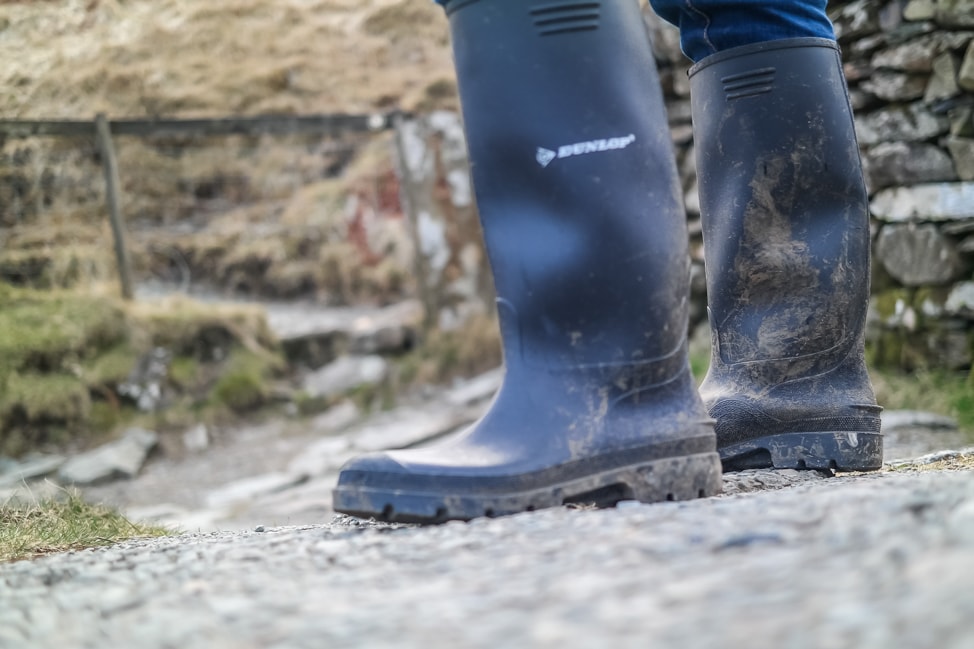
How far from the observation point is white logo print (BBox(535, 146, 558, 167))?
0.95 m

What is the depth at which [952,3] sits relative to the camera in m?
2.96

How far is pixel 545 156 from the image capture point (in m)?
0.95

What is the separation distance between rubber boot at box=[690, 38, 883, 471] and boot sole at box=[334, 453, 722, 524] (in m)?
0.34

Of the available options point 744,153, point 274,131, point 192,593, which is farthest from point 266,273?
point 192,593

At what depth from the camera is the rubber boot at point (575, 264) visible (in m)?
0.94

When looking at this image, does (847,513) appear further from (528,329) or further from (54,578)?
(54,578)

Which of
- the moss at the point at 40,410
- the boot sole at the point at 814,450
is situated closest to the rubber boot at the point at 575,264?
the boot sole at the point at 814,450

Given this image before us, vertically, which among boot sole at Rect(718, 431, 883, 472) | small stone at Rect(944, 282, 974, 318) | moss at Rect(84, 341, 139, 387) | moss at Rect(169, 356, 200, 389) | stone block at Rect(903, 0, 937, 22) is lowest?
small stone at Rect(944, 282, 974, 318)

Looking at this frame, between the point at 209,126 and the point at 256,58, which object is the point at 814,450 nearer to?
the point at 209,126

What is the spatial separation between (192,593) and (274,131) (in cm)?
538

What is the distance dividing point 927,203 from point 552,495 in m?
2.68

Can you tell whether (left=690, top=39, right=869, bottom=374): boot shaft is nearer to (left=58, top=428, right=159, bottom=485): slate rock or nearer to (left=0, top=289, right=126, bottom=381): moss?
(left=58, top=428, right=159, bottom=485): slate rock

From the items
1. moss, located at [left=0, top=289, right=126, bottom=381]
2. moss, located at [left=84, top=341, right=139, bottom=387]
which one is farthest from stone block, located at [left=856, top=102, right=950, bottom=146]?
moss, located at [left=0, top=289, right=126, bottom=381]

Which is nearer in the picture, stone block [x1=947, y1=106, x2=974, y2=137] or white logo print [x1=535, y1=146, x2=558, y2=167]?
white logo print [x1=535, y1=146, x2=558, y2=167]
